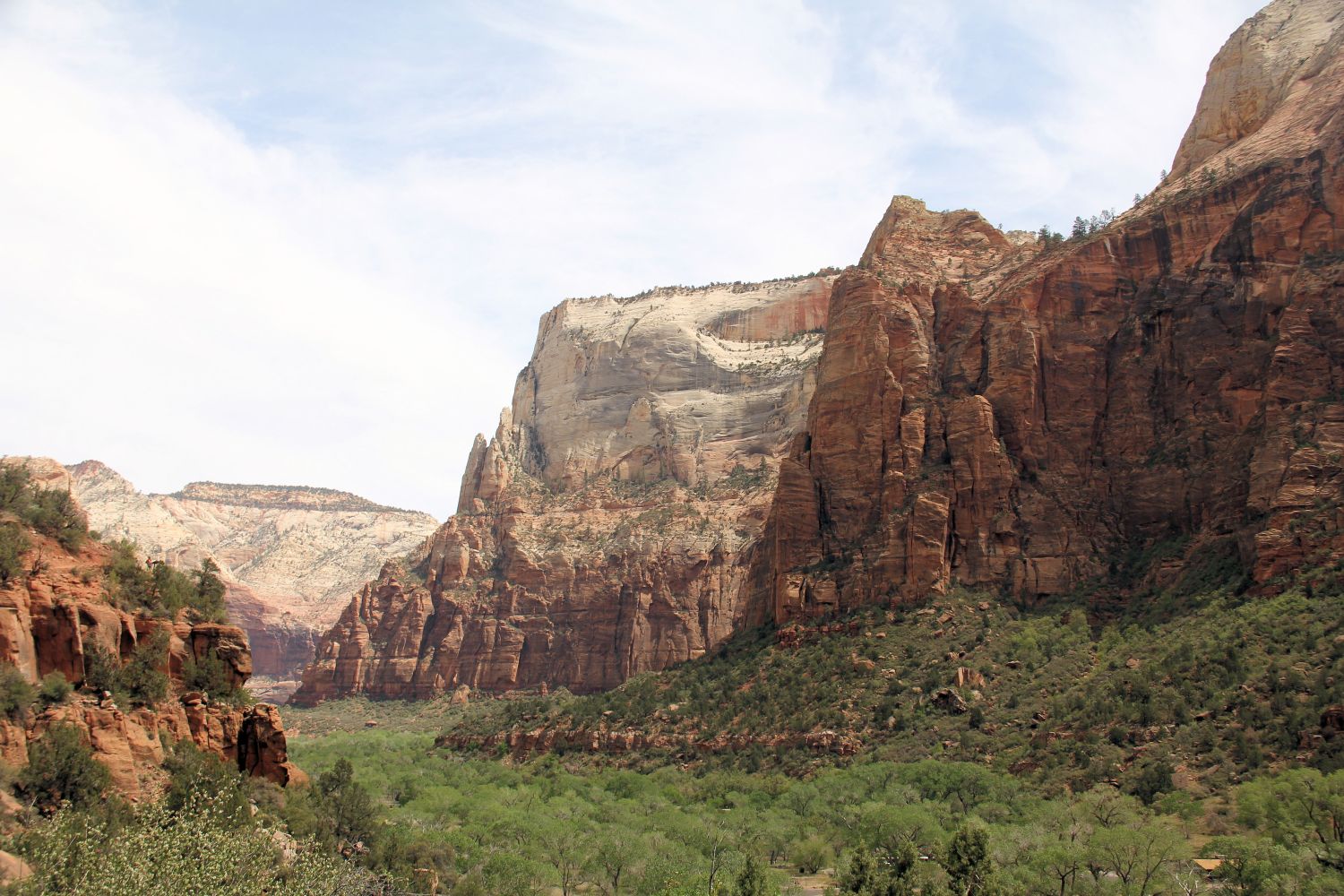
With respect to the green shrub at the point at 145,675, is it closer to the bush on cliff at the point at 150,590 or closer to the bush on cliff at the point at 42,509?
the bush on cliff at the point at 150,590

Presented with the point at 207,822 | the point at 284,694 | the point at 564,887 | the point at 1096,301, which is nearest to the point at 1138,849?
the point at 564,887

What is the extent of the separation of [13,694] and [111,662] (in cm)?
504

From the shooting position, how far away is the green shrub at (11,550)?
3969 centimetres

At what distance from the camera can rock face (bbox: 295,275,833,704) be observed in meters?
138

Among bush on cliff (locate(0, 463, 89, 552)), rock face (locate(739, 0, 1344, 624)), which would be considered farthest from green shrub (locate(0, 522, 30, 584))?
rock face (locate(739, 0, 1344, 624))

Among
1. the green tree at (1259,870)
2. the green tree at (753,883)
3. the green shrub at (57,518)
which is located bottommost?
the green tree at (753,883)

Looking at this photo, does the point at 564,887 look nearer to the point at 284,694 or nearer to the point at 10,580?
the point at 10,580

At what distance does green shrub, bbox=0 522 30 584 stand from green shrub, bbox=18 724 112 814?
555 centimetres

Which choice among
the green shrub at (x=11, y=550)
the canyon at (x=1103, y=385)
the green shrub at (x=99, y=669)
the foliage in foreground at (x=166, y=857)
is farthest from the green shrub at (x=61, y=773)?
the canyon at (x=1103, y=385)

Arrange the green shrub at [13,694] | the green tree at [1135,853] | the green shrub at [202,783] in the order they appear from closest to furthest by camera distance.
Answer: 1. the green shrub at [13,694]
2. the green shrub at [202,783]
3. the green tree at [1135,853]

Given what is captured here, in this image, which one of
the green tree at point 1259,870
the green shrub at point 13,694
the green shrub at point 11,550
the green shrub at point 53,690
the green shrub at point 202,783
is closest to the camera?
the green shrub at point 13,694

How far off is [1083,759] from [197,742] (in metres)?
38.7

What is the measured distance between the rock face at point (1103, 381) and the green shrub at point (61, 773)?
180 ft

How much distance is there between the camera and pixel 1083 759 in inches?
2432
